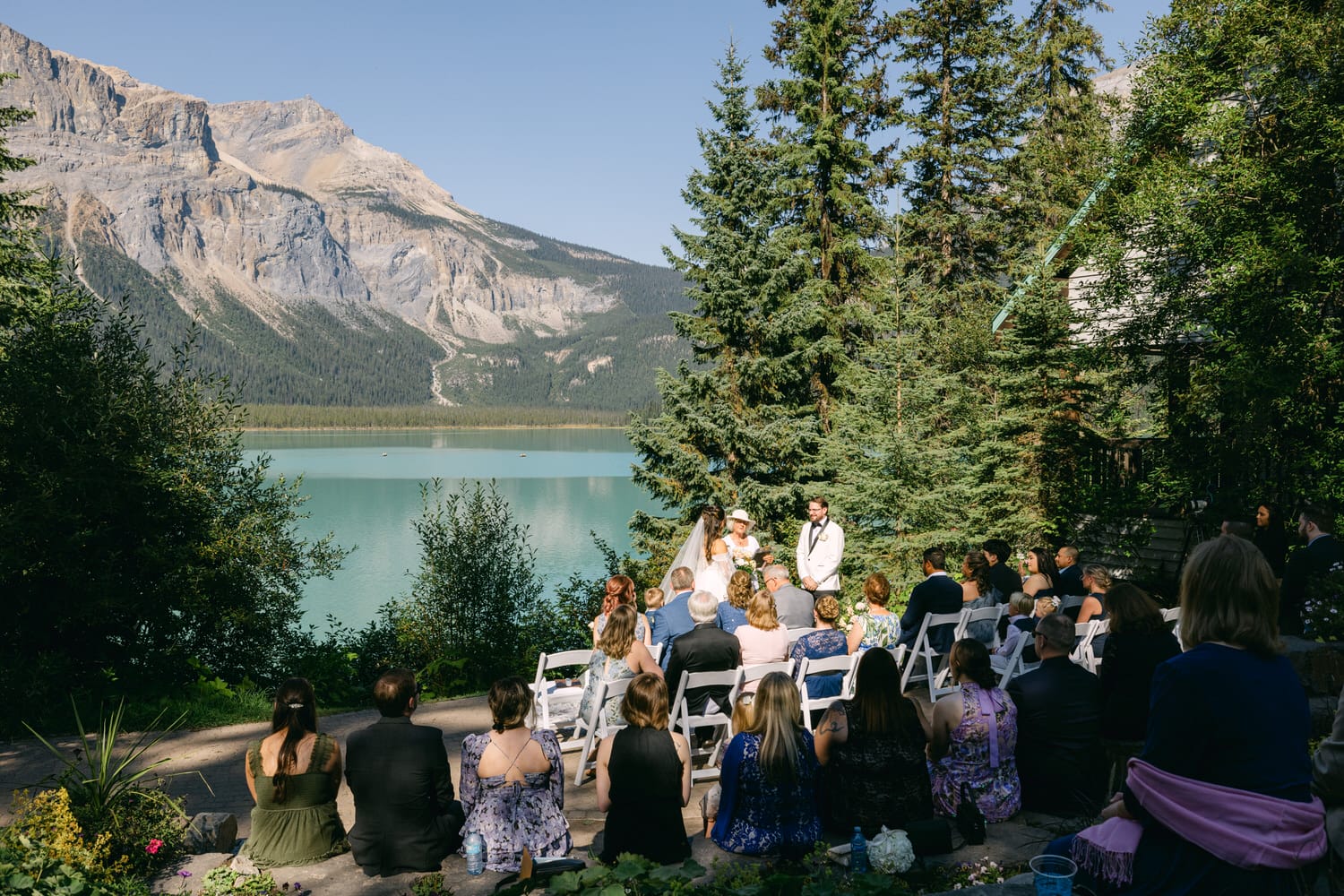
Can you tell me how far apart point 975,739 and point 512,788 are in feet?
7.81

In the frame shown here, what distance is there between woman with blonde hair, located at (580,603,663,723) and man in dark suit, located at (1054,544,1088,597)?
4348 mm

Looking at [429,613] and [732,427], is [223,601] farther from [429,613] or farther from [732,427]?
[732,427]

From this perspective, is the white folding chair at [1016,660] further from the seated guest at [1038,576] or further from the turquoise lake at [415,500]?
the turquoise lake at [415,500]

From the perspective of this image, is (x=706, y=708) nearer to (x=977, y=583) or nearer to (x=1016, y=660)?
(x=1016, y=660)

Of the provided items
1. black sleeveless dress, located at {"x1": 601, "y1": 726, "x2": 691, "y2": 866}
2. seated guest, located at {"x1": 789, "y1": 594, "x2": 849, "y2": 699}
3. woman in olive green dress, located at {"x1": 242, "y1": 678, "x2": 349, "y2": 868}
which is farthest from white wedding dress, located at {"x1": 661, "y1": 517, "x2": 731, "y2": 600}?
woman in olive green dress, located at {"x1": 242, "y1": 678, "x2": 349, "y2": 868}

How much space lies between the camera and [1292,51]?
9109mm

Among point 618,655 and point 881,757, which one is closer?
point 881,757

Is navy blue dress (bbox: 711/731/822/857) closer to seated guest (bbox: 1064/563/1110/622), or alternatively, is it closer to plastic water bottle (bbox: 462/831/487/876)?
plastic water bottle (bbox: 462/831/487/876)

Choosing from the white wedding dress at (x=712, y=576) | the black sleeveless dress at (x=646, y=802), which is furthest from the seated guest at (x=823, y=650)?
the black sleeveless dress at (x=646, y=802)

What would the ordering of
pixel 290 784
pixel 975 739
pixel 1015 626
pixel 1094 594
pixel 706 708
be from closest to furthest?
pixel 290 784, pixel 975 739, pixel 706 708, pixel 1015 626, pixel 1094 594

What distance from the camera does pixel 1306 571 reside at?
7.15 metres

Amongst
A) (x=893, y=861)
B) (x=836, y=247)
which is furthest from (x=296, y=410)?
(x=893, y=861)

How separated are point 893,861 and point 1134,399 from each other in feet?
40.2

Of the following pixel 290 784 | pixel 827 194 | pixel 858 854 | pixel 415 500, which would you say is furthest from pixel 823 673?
pixel 415 500
